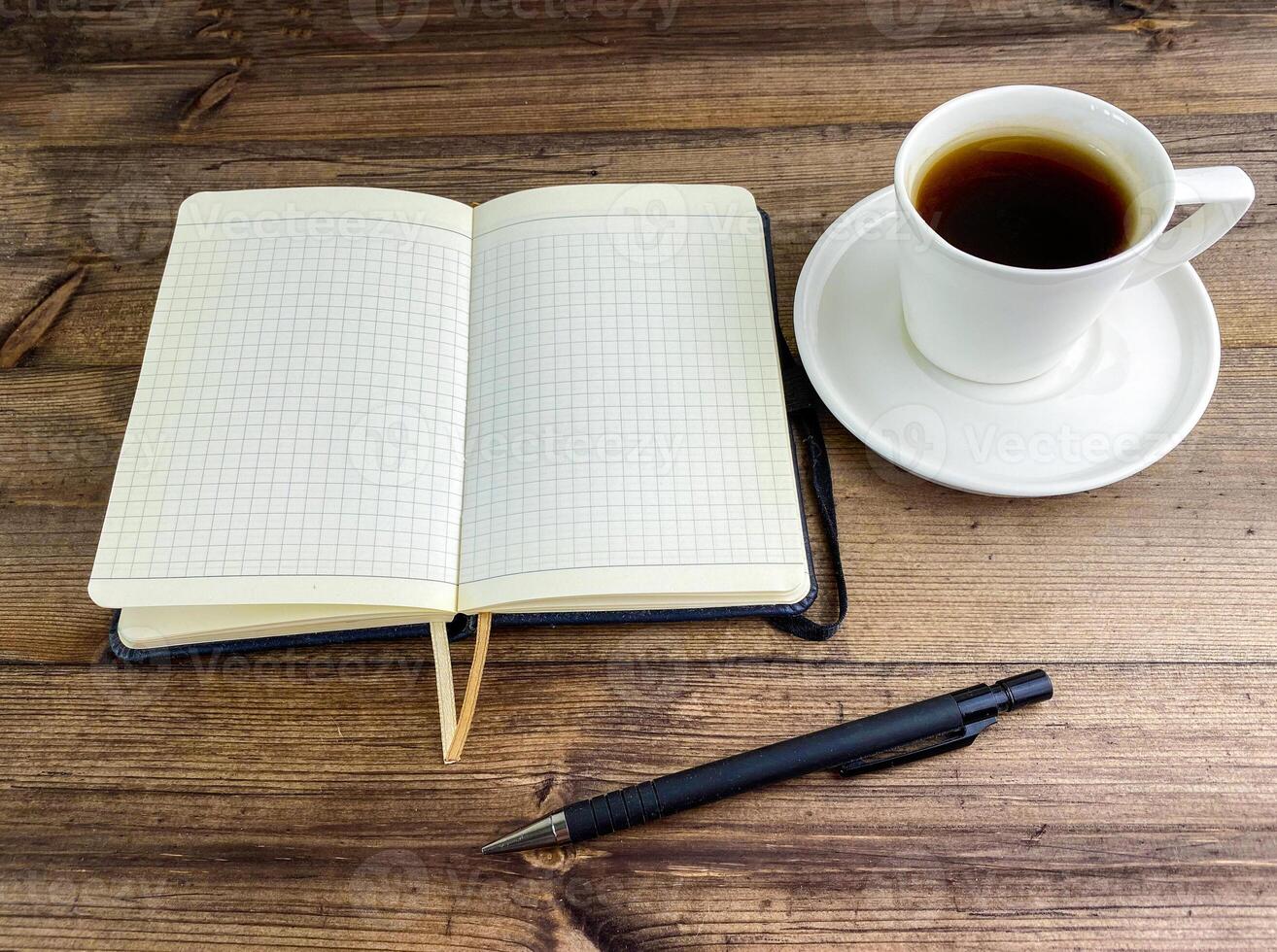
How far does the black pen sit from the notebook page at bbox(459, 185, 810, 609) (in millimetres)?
100

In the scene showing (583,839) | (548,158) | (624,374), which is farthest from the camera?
(548,158)

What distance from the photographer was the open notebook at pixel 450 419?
1.99 feet

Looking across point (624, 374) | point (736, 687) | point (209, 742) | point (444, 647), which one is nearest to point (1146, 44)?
point (624, 374)

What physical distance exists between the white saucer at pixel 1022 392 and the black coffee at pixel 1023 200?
62 mm

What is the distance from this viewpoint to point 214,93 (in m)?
0.88

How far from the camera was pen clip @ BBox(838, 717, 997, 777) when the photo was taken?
1.91 ft

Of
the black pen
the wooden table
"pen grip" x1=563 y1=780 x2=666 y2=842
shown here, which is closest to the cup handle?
the wooden table

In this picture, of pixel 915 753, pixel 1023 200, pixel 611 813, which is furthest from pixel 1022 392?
pixel 611 813

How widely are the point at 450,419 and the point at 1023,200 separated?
0.43 meters

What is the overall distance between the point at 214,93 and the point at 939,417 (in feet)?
2.41

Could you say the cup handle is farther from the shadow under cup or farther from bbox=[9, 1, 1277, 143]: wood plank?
bbox=[9, 1, 1277, 143]: wood plank

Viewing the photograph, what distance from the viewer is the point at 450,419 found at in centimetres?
67

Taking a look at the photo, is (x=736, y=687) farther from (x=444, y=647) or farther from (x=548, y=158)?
(x=548, y=158)

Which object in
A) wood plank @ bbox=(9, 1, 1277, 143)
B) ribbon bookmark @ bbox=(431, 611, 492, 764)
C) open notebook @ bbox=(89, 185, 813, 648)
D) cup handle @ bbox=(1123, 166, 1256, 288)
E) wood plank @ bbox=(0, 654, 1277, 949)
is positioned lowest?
wood plank @ bbox=(0, 654, 1277, 949)
